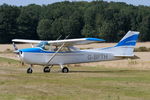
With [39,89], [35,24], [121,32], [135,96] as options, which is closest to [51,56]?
[39,89]

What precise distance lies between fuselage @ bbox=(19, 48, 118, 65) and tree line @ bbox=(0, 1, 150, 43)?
201 feet

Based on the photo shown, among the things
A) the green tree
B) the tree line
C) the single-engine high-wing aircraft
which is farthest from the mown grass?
the green tree

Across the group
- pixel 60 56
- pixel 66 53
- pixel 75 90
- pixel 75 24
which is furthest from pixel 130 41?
pixel 75 24

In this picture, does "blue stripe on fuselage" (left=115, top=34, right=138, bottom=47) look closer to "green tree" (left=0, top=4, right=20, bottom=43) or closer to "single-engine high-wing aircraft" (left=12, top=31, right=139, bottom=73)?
"single-engine high-wing aircraft" (left=12, top=31, right=139, bottom=73)

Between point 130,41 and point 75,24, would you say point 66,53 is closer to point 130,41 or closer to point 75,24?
point 130,41

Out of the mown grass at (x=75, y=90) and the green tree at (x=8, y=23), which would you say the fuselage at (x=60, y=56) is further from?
the green tree at (x=8, y=23)

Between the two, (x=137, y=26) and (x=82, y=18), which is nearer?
(x=137, y=26)

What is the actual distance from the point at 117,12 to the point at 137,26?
12.3 m

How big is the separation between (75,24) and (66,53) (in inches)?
2847

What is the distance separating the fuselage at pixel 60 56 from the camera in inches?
930

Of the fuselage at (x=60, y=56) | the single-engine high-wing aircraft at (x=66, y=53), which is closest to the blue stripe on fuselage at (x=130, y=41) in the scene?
the single-engine high-wing aircraft at (x=66, y=53)

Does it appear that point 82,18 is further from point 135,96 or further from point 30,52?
point 135,96

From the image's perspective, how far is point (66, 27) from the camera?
309 feet

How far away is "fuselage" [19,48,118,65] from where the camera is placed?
2362cm
